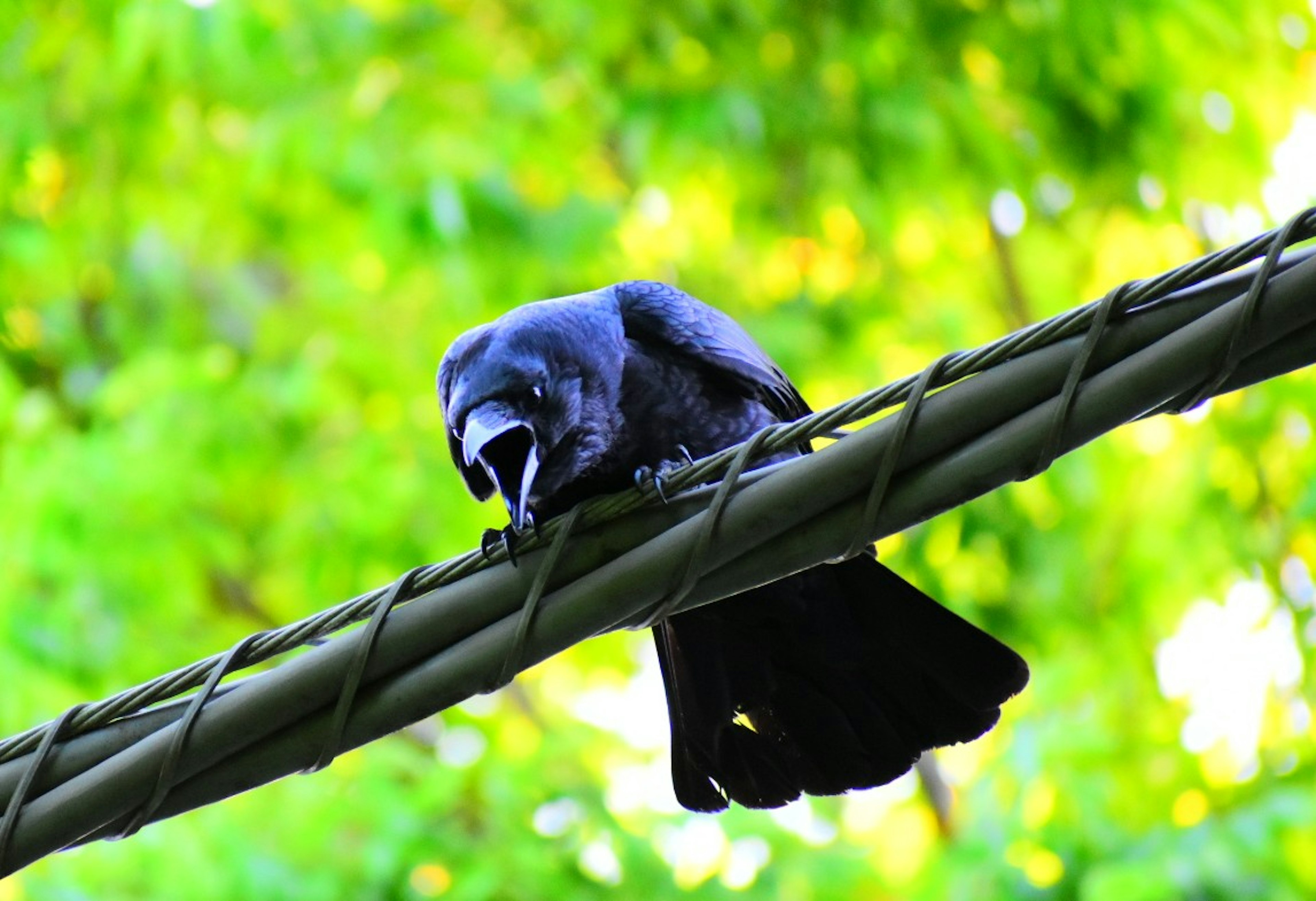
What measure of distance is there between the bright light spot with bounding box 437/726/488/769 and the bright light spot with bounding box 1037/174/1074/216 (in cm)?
343

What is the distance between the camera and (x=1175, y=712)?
599cm

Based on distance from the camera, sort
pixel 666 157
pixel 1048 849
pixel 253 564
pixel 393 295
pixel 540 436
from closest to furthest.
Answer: pixel 540 436, pixel 1048 849, pixel 666 157, pixel 393 295, pixel 253 564

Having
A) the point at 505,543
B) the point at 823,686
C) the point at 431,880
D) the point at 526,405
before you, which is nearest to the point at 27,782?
the point at 505,543

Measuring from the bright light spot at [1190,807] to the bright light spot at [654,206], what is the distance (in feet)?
11.5

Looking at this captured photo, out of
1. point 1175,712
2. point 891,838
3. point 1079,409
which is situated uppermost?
point 1079,409

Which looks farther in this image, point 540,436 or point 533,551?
point 540,436

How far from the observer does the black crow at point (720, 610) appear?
9.63ft

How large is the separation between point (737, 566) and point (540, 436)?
0.86 m

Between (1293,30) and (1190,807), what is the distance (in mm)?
3231

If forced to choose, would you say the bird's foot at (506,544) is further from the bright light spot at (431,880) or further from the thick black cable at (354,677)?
the bright light spot at (431,880)

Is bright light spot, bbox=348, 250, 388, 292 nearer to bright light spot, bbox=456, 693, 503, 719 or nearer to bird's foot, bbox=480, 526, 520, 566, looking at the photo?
bright light spot, bbox=456, 693, 503, 719

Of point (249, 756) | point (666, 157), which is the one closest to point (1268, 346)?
point (249, 756)

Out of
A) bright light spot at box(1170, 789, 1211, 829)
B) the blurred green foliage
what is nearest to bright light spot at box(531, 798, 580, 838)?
the blurred green foliage

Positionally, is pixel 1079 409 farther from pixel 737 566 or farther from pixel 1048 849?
pixel 1048 849
